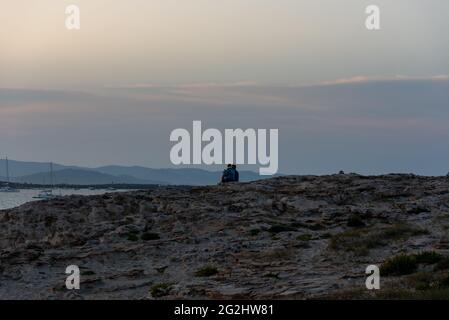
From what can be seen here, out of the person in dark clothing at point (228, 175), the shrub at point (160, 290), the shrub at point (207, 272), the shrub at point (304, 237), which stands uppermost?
the person in dark clothing at point (228, 175)

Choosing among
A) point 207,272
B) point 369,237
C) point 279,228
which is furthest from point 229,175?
point 207,272

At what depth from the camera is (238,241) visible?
A: 3186 cm

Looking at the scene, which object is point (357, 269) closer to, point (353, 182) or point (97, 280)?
point (97, 280)

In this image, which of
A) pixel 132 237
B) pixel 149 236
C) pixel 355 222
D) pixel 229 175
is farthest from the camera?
pixel 229 175

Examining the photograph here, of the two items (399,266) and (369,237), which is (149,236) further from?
(399,266)

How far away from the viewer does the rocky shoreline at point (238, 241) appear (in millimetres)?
23062

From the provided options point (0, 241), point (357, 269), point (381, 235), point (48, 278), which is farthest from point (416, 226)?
point (0, 241)

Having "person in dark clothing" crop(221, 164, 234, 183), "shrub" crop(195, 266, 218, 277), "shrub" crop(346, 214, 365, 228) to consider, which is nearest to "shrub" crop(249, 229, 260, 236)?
"shrub" crop(346, 214, 365, 228)

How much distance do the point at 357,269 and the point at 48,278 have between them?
461 inches

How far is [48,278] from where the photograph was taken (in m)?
27.3

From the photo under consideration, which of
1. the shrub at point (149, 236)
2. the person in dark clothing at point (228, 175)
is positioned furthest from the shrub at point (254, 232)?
the person in dark clothing at point (228, 175)

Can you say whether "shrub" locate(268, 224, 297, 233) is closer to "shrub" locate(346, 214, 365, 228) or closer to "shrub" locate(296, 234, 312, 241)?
"shrub" locate(296, 234, 312, 241)

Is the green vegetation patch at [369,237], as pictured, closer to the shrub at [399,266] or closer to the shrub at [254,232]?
the shrub at [399,266]

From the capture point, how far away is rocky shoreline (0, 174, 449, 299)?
75.7ft
